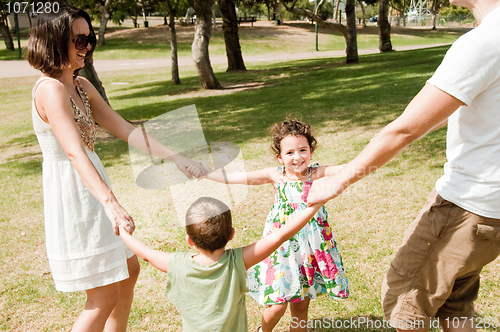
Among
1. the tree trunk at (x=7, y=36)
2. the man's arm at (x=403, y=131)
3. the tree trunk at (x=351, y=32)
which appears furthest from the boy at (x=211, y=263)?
the tree trunk at (x=7, y=36)

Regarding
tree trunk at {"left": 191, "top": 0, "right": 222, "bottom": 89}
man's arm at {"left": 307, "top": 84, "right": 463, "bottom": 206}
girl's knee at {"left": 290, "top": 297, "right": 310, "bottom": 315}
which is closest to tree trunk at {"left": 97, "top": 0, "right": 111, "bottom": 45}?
tree trunk at {"left": 191, "top": 0, "right": 222, "bottom": 89}

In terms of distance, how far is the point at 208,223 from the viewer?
6.70 feet

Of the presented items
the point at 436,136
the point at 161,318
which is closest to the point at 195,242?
the point at 161,318

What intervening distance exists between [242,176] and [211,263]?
28.3 inches

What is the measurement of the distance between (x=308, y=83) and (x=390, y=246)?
11.0 meters

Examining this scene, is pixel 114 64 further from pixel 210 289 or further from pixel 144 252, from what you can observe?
pixel 210 289

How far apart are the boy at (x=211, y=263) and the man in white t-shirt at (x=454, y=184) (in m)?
0.33

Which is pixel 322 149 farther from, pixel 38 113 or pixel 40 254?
pixel 38 113

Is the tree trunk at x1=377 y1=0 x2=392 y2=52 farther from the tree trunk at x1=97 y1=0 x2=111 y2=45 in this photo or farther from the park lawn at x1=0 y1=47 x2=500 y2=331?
the tree trunk at x1=97 y1=0 x2=111 y2=45

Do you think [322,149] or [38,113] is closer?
[38,113]

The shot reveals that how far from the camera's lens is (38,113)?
7.14 ft

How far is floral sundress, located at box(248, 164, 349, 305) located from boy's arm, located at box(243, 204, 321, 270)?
2.01 ft

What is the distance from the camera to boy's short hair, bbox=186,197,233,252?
2.04 m

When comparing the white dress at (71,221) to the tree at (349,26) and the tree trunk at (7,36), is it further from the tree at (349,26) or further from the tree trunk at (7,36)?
the tree trunk at (7,36)
